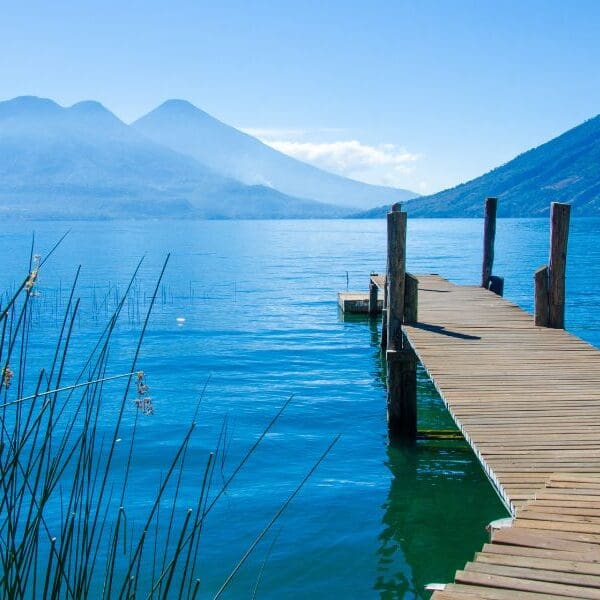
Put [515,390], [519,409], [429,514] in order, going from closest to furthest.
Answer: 1. [519,409]
2. [515,390]
3. [429,514]

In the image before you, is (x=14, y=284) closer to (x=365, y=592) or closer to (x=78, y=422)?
(x=78, y=422)

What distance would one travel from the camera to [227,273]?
45.5 m

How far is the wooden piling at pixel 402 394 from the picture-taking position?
33.0ft

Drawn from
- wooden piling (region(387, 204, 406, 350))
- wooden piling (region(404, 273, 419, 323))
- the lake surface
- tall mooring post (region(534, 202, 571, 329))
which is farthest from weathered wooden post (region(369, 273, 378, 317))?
tall mooring post (region(534, 202, 571, 329))

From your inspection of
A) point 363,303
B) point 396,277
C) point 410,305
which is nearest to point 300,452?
point 410,305

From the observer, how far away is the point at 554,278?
1096 cm

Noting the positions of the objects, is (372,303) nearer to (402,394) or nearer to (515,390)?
(402,394)

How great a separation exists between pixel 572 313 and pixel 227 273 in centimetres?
2393

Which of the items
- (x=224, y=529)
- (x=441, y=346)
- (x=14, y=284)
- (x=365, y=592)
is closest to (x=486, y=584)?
Answer: (x=365, y=592)

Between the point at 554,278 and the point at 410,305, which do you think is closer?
the point at 554,278

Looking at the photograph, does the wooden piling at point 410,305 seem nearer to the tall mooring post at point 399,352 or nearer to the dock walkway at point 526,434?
the tall mooring post at point 399,352

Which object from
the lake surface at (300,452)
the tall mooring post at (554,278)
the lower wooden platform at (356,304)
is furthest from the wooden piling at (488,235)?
the lower wooden platform at (356,304)

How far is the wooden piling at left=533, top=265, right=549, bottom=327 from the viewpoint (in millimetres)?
10969

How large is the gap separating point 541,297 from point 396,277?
2.12 m
